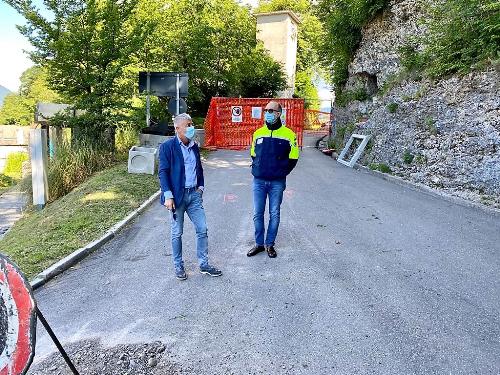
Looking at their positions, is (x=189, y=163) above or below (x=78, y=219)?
above

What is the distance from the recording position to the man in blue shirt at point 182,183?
4434 mm

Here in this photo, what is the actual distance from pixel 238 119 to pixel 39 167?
29.0ft

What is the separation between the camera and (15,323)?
7.59 ft

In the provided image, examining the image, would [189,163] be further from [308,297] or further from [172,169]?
[308,297]

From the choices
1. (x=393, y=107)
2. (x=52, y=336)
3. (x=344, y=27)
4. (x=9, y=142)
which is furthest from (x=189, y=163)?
(x=9, y=142)

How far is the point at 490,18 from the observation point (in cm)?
895

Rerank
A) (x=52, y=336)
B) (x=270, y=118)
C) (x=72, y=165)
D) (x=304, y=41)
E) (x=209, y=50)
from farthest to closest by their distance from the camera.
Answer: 1. (x=304, y=41)
2. (x=209, y=50)
3. (x=72, y=165)
4. (x=270, y=118)
5. (x=52, y=336)

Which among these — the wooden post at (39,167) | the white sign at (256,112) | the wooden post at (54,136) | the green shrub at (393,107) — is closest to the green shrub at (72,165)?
the wooden post at (54,136)

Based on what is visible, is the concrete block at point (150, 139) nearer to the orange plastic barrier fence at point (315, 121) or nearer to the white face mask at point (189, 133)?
the white face mask at point (189, 133)

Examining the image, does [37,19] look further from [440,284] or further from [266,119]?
[440,284]

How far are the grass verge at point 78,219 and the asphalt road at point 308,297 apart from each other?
1.49 ft

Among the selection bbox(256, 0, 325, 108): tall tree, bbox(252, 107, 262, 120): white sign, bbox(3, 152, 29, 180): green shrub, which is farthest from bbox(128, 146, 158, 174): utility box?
bbox(256, 0, 325, 108): tall tree

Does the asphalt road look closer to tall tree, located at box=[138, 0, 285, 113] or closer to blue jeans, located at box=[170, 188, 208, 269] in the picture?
blue jeans, located at box=[170, 188, 208, 269]

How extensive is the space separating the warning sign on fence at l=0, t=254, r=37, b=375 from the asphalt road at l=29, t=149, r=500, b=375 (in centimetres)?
117
